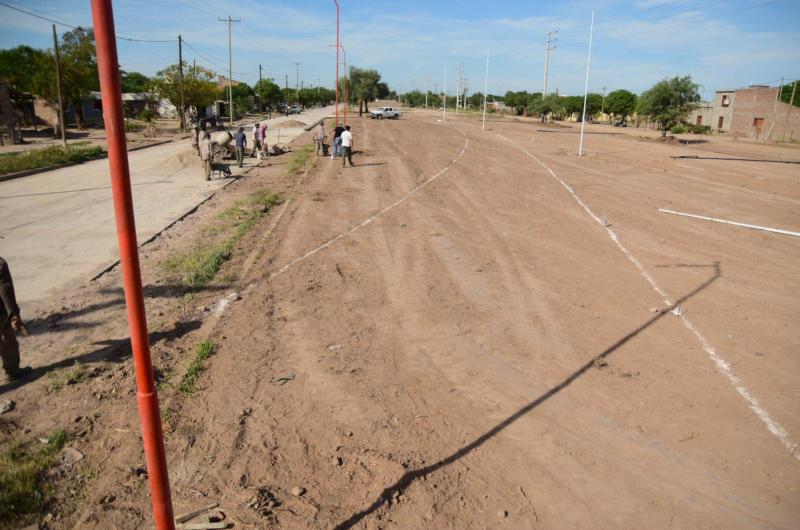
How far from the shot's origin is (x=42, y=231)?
42.0 feet

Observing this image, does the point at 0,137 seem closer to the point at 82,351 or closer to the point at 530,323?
the point at 82,351

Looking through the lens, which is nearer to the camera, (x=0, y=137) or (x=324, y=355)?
(x=324, y=355)

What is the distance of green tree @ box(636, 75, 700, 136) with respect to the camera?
43531 millimetres

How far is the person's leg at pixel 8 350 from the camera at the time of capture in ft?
19.5

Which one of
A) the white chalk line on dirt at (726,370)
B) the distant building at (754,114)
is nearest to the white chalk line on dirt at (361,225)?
the white chalk line on dirt at (726,370)

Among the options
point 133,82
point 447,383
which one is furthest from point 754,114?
point 133,82

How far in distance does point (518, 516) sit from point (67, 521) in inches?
136

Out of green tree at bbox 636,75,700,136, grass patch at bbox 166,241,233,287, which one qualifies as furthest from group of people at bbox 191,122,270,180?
green tree at bbox 636,75,700,136

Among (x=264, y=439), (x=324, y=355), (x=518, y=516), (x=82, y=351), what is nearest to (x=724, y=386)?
(x=518, y=516)

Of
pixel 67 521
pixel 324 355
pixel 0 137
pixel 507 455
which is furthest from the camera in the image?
pixel 0 137

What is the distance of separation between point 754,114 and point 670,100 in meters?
20.6

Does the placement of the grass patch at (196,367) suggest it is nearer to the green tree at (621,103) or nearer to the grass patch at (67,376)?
the grass patch at (67,376)

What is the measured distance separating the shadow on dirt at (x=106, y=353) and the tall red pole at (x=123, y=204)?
4393 mm

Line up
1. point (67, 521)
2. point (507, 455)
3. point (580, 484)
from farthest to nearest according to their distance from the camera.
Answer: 1. point (507, 455)
2. point (580, 484)
3. point (67, 521)
